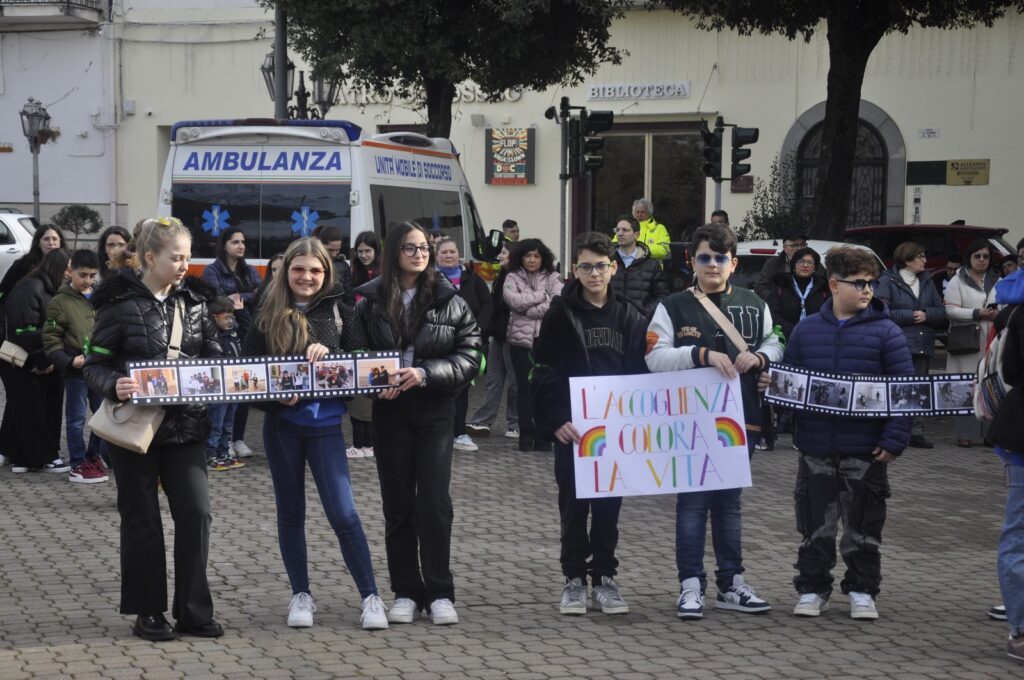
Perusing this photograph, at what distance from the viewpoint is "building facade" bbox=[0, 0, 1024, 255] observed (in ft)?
88.2

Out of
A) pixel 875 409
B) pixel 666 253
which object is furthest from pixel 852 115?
pixel 875 409

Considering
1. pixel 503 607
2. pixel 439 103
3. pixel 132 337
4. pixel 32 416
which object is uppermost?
pixel 439 103

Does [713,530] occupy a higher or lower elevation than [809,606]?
higher

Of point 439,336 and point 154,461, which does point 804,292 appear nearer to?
point 439,336

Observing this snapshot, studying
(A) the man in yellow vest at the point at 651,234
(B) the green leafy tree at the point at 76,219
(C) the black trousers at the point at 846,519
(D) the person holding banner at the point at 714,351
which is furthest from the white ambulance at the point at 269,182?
(B) the green leafy tree at the point at 76,219

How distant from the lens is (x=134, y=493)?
598cm

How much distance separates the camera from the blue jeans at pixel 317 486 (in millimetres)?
6137

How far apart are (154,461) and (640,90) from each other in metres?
24.1

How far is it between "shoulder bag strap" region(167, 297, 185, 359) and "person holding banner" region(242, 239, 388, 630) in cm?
32

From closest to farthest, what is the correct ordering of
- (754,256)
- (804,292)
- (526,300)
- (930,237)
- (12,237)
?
(526,300) < (804,292) < (754,256) < (930,237) < (12,237)

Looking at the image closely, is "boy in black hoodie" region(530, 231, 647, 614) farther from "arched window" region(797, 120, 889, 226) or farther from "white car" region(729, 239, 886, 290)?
"arched window" region(797, 120, 889, 226)

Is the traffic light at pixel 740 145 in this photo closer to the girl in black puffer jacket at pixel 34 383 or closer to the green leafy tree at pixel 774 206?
the green leafy tree at pixel 774 206

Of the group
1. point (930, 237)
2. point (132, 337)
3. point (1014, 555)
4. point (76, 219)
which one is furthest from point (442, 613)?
point (76, 219)

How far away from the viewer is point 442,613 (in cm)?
628
